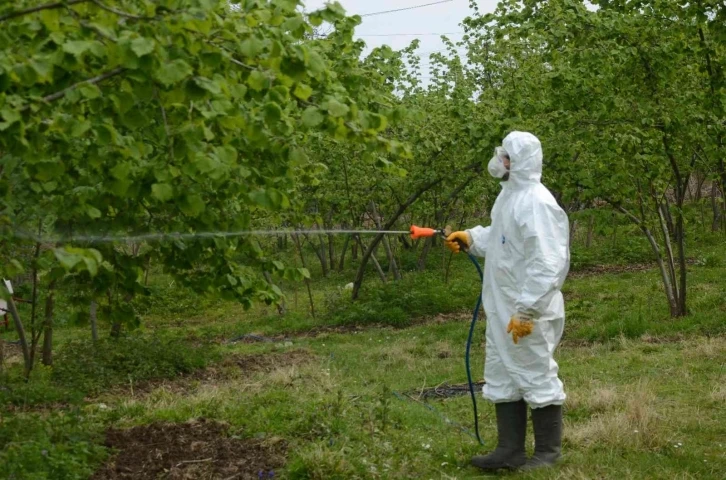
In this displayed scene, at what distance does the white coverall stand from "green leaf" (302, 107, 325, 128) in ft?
6.86

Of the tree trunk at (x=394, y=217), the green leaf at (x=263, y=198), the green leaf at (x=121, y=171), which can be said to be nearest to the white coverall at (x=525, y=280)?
the green leaf at (x=263, y=198)

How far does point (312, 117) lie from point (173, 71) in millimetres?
683

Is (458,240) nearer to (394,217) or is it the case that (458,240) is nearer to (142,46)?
(142,46)

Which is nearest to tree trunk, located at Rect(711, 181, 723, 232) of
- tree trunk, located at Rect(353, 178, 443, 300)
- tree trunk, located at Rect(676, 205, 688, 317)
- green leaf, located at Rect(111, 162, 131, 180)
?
tree trunk, located at Rect(353, 178, 443, 300)

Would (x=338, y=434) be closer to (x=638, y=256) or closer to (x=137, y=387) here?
(x=137, y=387)

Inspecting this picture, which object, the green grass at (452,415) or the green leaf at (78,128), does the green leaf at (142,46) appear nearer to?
the green leaf at (78,128)

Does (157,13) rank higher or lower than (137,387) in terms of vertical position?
higher

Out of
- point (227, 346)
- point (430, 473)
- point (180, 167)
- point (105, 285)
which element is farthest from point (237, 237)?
point (227, 346)

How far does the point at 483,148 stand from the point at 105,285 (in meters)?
7.69

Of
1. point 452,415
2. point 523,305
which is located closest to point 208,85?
point 523,305

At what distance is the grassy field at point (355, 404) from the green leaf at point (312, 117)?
7.58 ft

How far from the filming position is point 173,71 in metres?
3.40

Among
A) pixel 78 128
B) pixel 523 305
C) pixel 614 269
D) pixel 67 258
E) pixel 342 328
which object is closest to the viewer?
pixel 67 258

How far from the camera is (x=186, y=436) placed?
6.43m
